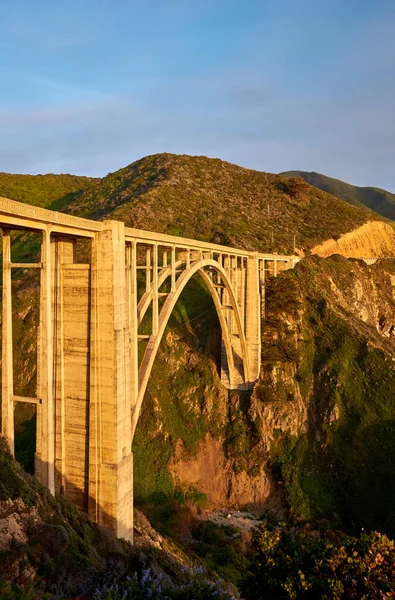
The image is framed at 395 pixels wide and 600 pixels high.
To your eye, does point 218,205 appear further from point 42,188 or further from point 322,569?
point 322,569

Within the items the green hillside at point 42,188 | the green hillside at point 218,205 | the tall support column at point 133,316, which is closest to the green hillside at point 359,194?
the green hillside at point 218,205

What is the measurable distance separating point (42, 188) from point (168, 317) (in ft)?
241

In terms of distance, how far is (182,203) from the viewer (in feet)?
186

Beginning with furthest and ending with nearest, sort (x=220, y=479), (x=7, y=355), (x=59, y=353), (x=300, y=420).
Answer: (x=300, y=420), (x=220, y=479), (x=59, y=353), (x=7, y=355)

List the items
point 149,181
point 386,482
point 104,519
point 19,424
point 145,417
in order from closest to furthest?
point 104,519
point 386,482
point 19,424
point 145,417
point 149,181

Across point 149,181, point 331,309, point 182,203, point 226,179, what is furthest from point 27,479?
point 226,179

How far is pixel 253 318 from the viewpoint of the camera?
1260 inches

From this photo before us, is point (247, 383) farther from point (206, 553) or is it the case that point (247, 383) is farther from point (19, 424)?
point (19, 424)

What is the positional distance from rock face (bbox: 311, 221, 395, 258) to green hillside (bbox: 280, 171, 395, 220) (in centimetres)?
9919

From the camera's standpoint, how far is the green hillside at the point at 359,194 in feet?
532

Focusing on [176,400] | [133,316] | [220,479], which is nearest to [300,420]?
[220,479]

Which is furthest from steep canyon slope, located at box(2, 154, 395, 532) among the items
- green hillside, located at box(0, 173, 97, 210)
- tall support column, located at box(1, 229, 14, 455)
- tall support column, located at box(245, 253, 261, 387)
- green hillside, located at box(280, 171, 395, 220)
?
green hillside, located at box(280, 171, 395, 220)

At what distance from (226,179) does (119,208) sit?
24447 millimetres

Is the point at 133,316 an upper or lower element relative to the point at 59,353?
upper
